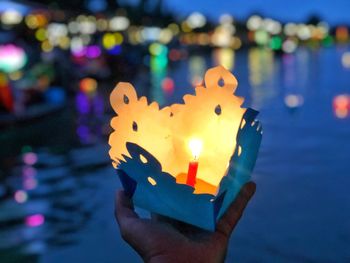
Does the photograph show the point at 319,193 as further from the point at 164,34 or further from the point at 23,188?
the point at 164,34

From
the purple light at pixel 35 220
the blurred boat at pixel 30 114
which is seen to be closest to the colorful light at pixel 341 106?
the blurred boat at pixel 30 114

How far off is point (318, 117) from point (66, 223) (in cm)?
1140

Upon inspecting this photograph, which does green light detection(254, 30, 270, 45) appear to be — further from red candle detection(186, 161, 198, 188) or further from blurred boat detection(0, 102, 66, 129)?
red candle detection(186, 161, 198, 188)

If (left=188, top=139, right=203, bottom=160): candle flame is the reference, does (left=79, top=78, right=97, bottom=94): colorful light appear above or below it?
above

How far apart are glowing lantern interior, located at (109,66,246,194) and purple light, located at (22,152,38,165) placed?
965 centimetres

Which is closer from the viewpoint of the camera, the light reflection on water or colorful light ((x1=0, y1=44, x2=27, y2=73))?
the light reflection on water

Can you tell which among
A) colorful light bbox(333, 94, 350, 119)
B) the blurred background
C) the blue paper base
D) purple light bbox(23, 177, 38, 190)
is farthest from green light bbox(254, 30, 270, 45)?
the blue paper base

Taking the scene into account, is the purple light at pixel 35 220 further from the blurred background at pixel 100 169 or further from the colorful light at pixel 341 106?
the colorful light at pixel 341 106

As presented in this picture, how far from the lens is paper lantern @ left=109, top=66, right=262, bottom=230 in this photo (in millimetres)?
2109

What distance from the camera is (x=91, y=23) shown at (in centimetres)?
7094

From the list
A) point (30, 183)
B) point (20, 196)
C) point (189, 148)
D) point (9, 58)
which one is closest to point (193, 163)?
point (189, 148)

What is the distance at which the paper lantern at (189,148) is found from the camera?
6.92 feet

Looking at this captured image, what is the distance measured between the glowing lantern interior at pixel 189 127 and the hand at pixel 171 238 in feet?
0.61

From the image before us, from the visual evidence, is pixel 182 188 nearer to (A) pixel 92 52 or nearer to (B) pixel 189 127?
(B) pixel 189 127
